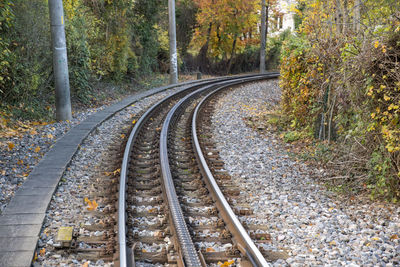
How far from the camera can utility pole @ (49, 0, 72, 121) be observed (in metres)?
11.1

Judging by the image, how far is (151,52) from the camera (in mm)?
25781

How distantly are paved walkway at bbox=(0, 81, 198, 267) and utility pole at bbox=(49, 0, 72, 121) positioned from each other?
254cm

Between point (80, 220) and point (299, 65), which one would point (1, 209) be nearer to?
point (80, 220)

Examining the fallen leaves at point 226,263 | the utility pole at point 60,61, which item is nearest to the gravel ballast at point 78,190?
the fallen leaves at point 226,263

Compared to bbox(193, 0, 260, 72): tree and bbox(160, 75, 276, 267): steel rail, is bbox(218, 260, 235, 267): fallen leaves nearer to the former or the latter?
bbox(160, 75, 276, 267): steel rail

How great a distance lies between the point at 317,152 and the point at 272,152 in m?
1.00

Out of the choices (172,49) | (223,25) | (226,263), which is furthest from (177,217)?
(223,25)

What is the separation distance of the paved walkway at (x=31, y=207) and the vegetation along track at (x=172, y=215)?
1054 mm

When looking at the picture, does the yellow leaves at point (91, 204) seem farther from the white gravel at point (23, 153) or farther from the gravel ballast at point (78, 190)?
the white gravel at point (23, 153)

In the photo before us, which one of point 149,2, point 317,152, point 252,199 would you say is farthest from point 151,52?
point 252,199

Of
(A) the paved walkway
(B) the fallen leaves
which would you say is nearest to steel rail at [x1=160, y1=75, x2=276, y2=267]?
(B) the fallen leaves

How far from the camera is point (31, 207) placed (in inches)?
222

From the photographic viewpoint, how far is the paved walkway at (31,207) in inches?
174

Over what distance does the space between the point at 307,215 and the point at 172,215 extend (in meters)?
1.85
